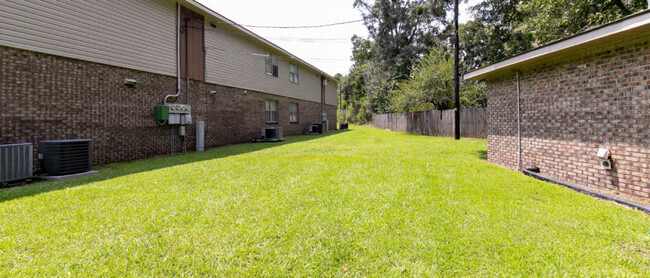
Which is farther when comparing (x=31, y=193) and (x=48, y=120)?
(x=48, y=120)

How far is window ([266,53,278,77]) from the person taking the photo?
1498 centimetres

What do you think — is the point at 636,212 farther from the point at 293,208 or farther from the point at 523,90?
the point at 293,208

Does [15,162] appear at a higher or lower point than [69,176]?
higher

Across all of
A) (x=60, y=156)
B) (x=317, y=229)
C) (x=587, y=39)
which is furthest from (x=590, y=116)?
(x=60, y=156)

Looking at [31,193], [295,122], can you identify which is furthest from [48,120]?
[295,122]

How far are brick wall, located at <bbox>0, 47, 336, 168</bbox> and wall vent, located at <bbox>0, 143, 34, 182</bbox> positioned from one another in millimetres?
866

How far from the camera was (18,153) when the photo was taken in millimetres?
4879

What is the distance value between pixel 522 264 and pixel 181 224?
3.19 meters

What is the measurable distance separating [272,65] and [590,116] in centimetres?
1389

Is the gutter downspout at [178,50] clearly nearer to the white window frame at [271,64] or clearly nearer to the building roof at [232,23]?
the building roof at [232,23]

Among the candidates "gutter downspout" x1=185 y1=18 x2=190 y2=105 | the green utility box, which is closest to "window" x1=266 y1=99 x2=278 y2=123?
"gutter downspout" x1=185 y1=18 x2=190 y2=105

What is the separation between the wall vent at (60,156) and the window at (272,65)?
1026 cm

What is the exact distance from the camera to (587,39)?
3805mm

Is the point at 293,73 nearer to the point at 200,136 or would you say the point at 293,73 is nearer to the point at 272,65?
the point at 272,65
